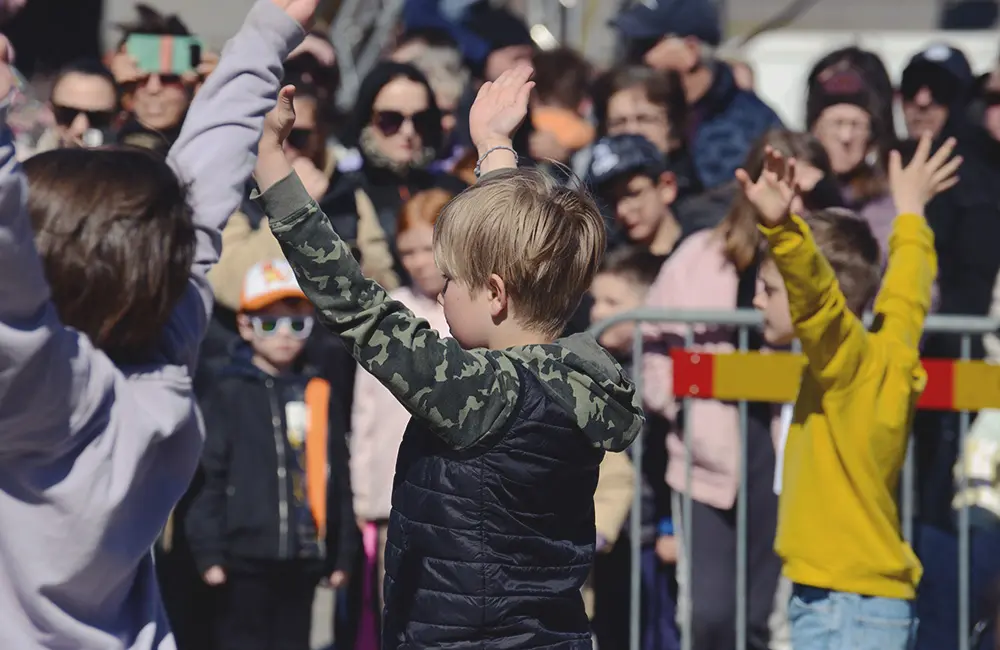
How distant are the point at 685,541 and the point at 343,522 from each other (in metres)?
1.18

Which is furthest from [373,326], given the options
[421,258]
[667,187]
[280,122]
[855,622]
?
[667,187]

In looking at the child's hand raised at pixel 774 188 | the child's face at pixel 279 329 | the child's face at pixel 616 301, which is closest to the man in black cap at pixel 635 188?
the child's face at pixel 616 301

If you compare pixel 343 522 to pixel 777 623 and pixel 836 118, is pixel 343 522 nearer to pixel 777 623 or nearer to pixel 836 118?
pixel 777 623

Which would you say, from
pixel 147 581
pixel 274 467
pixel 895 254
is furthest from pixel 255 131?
pixel 274 467

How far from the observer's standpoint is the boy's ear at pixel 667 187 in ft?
20.2

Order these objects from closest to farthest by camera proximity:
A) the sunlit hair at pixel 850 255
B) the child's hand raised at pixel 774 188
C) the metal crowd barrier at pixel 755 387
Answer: the child's hand raised at pixel 774 188 < the sunlit hair at pixel 850 255 < the metal crowd barrier at pixel 755 387

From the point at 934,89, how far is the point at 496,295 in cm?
459

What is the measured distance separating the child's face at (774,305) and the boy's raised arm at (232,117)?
6.50 ft

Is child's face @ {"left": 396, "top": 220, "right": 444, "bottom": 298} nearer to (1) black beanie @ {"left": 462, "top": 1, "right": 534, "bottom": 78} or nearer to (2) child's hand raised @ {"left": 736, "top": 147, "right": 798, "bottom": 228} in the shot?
(2) child's hand raised @ {"left": 736, "top": 147, "right": 798, "bottom": 228}

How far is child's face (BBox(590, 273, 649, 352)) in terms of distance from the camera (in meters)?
5.75

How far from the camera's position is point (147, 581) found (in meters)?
2.70

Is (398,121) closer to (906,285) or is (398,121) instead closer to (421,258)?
(421,258)

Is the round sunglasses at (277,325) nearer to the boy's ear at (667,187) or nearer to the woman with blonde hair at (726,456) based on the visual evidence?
the woman with blonde hair at (726,456)

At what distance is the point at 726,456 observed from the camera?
526cm
